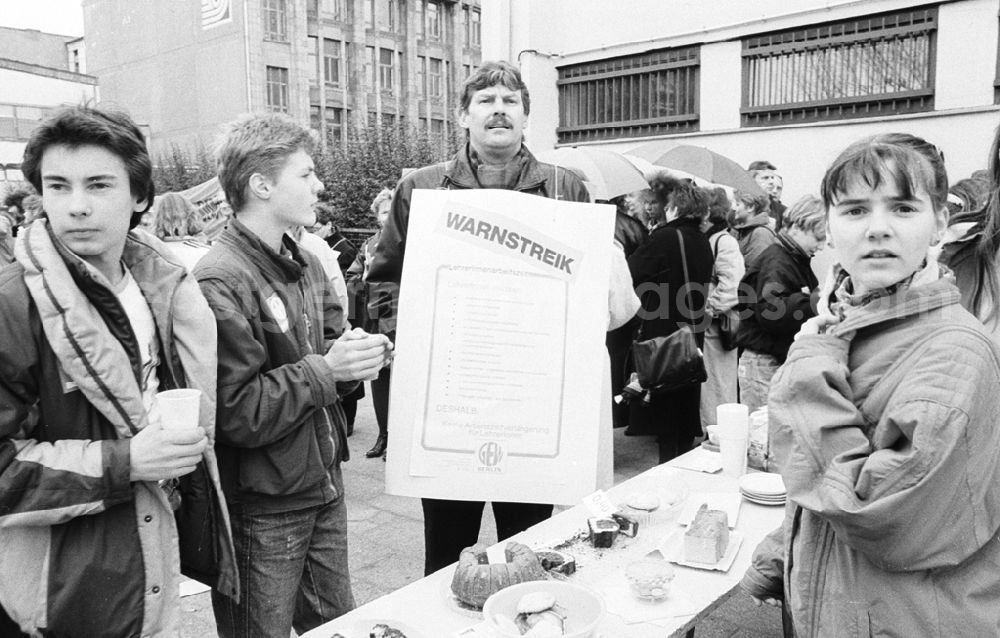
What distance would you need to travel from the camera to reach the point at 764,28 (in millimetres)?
8062

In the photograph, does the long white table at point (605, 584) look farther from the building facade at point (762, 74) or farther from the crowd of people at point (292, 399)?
the building facade at point (762, 74)

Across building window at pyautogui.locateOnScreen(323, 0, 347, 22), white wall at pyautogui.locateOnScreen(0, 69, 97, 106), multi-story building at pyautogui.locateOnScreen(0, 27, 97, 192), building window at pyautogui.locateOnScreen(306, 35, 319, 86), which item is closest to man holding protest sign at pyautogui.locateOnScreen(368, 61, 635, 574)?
multi-story building at pyautogui.locateOnScreen(0, 27, 97, 192)

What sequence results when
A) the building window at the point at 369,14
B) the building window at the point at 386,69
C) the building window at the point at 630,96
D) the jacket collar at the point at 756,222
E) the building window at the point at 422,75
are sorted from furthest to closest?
1. the building window at the point at 422,75
2. the building window at the point at 386,69
3. the building window at the point at 369,14
4. the building window at the point at 630,96
5. the jacket collar at the point at 756,222

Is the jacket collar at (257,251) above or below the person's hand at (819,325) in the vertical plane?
above

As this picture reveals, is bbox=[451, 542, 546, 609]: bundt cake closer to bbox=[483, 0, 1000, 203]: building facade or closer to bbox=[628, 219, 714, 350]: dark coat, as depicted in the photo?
bbox=[628, 219, 714, 350]: dark coat

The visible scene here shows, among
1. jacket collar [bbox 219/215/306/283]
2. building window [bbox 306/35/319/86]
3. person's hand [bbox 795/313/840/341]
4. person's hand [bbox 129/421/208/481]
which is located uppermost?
building window [bbox 306/35/319/86]

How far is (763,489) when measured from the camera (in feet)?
8.32

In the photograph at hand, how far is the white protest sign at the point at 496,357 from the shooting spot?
2127 millimetres

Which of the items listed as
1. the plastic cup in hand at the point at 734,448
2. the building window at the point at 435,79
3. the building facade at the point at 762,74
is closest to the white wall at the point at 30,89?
the building window at the point at 435,79

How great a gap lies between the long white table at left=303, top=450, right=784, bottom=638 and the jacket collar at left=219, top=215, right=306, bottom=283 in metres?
0.95

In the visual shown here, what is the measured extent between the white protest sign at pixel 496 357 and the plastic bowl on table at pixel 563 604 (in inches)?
17.8

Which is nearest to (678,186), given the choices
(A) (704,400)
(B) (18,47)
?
(A) (704,400)

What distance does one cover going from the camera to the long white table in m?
1.73

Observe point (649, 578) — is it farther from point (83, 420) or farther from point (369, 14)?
point (369, 14)
